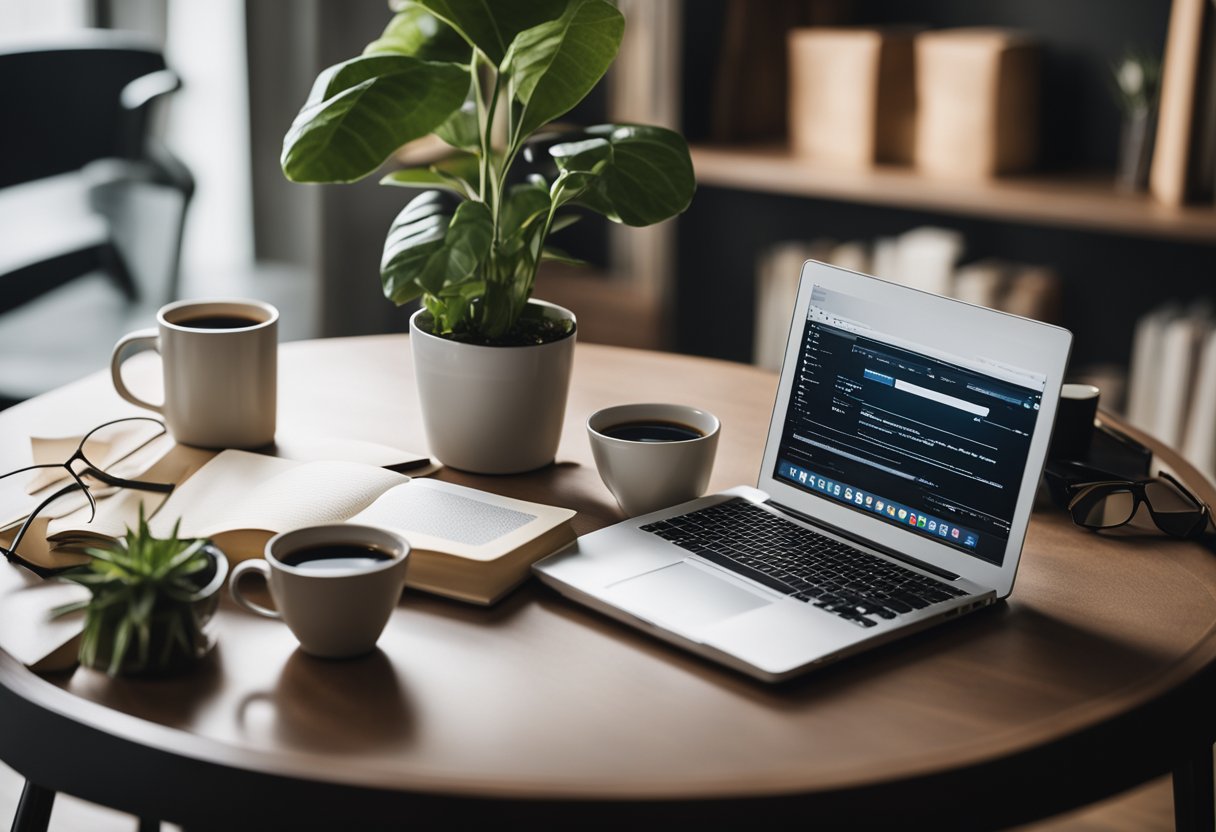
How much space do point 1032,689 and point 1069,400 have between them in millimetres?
413

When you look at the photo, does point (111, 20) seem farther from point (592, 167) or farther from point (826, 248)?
point (592, 167)

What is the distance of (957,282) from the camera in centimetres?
243

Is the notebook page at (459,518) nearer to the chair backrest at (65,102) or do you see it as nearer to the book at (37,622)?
the book at (37,622)

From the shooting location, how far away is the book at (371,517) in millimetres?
920

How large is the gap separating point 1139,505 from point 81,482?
0.86 metres

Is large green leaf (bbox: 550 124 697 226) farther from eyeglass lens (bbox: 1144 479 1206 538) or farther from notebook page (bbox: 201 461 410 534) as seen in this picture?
eyeglass lens (bbox: 1144 479 1206 538)

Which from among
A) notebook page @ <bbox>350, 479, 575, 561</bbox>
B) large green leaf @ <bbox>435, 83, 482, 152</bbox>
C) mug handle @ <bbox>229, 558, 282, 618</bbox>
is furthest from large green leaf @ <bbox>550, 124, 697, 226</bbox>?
mug handle @ <bbox>229, 558, 282, 618</bbox>

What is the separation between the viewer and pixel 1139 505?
1070mm

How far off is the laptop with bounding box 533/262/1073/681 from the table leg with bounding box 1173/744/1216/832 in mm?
247

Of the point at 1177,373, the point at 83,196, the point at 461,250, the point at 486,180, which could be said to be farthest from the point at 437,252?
the point at 1177,373

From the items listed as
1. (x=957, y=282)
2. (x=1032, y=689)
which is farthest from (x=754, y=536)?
(x=957, y=282)

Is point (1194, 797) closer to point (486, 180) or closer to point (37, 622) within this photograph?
point (486, 180)

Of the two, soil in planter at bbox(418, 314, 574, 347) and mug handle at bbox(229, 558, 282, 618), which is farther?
soil in planter at bbox(418, 314, 574, 347)

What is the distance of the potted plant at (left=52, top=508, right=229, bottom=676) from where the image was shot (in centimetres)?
79
